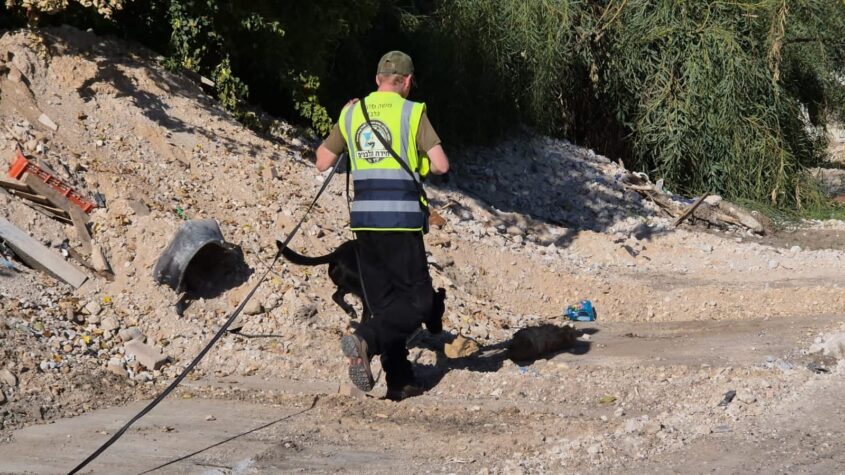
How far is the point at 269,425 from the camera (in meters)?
6.19

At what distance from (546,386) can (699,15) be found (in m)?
10.8

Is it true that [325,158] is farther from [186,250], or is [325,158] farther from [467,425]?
[186,250]

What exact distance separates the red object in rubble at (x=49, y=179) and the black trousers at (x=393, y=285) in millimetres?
3162

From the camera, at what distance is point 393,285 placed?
21.3ft

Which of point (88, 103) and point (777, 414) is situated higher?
point (88, 103)

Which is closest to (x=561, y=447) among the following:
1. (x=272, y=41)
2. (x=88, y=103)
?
(x=88, y=103)

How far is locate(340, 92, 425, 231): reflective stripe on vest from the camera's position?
20.5 ft

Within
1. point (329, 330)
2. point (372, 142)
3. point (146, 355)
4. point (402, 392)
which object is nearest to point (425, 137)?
point (372, 142)

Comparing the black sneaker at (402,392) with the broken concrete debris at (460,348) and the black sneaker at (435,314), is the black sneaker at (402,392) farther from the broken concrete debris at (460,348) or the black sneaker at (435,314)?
the broken concrete debris at (460,348)

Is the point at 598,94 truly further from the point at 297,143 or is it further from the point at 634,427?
the point at 634,427

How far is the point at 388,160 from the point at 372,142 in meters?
0.14

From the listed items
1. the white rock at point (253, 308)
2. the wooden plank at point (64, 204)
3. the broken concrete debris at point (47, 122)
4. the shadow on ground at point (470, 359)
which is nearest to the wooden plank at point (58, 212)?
the wooden plank at point (64, 204)

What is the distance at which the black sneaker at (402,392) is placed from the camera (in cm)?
670

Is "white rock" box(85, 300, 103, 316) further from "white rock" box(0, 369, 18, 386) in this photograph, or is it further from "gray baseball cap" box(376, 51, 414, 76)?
"gray baseball cap" box(376, 51, 414, 76)
